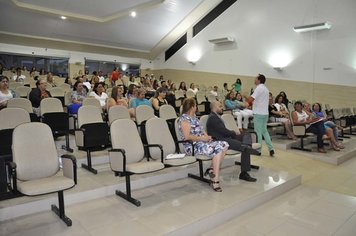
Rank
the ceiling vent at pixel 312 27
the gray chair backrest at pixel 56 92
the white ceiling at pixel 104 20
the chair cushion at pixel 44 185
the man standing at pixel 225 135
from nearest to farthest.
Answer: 1. the chair cushion at pixel 44 185
2. the man standing at pixel 225 135
3. the gray chair backrest at pixel 56 92
4. the ceiling vent at pixel 312 27
5. the white ceiling at pixel 104 20

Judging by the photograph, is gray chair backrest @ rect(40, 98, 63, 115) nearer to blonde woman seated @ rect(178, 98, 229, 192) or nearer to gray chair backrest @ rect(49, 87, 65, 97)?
gray chair backrest @ rect(49, 87, 65, 97)

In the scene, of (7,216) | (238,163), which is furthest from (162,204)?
(238,163)

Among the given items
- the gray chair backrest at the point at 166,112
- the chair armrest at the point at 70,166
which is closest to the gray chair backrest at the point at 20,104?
the gray chair backrest at the point at 166,112

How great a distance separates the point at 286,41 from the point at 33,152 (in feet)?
33.6

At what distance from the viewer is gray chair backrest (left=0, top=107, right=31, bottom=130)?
3456 mm

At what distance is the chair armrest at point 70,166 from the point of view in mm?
2566

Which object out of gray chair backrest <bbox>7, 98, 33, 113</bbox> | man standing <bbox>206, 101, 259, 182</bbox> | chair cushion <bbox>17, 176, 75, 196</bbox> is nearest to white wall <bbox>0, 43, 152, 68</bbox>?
gray chair backrest <bbox>7, 98, 33, 113</bbox>

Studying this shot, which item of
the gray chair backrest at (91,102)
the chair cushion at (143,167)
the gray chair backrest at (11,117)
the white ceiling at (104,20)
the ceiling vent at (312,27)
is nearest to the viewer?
the chair cushion at (143,167)

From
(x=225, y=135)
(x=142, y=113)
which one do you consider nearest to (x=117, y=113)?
(x=142, y=113)

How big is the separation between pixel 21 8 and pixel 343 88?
35.8 feet

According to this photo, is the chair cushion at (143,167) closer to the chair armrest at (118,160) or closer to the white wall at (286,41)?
the chair armrest at (118,160)

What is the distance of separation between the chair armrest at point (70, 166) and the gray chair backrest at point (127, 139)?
0.63m

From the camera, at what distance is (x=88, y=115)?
4230mm

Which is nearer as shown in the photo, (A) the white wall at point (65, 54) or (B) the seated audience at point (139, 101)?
(B) the seated audience at point (139, 101)
